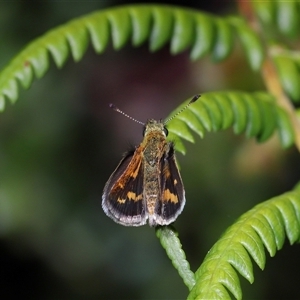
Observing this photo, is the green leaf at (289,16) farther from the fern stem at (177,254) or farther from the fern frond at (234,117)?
the fern stem at (177,254)

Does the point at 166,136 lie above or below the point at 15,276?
above

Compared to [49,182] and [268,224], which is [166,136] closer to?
[268,224]

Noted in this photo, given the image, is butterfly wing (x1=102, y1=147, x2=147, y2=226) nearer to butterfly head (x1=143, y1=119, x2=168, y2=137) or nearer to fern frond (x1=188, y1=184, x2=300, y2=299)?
butterfly head (x1=143, y1=119, x2=168, y2=137)

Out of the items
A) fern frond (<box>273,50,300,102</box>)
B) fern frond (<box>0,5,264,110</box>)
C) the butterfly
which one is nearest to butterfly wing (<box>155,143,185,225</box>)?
the butterfly

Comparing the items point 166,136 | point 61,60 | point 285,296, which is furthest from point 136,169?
point 285,296

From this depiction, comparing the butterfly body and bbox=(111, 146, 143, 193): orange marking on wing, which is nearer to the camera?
the butterfly body

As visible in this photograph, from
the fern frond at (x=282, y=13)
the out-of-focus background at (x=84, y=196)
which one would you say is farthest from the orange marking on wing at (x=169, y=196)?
the out-of-focus background at (x=84, y=196)
